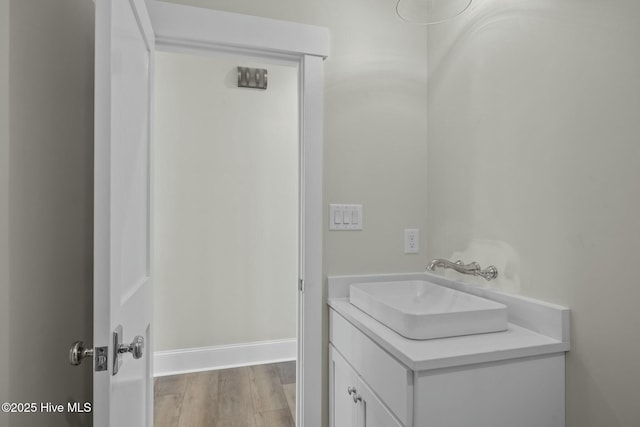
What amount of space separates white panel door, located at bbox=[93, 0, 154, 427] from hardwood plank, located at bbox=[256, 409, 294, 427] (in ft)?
2.81

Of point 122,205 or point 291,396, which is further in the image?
point 291,396

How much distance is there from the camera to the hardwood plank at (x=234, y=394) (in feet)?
7.01

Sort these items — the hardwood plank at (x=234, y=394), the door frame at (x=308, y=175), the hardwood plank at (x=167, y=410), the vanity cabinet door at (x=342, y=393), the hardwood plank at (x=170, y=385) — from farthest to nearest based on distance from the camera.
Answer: the hardwood plank at (x=170, y=385) < the hardwood plank at (x=234, y=394) < the hardwood plank at (x=167, y=410) < the door frame at (x=308, y=175) < the vanity cabinet door at (x=342, y=393)

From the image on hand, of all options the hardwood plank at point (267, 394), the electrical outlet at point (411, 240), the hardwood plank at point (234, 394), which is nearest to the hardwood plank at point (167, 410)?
the hardwood plank at point (234, 394)

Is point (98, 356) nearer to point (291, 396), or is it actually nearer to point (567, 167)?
point (567, 167)

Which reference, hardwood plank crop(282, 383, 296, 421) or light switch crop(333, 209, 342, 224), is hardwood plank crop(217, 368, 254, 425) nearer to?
hardwood plank crop(282, 383, 296, 421)

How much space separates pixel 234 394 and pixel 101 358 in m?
1.82

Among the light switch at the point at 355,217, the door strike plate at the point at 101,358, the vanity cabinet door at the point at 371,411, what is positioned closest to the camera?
the door strike plate at the point at 101,358

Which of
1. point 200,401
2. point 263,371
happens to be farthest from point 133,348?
point 263,371

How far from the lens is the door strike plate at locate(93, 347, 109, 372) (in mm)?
758

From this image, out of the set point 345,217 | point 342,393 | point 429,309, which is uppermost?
point 345,217

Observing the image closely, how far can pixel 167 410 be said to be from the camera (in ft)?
7.05

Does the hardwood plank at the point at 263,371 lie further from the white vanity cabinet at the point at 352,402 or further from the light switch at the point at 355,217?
the light switch at the point at 355,217

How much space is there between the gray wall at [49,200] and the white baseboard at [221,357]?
1495 mm
